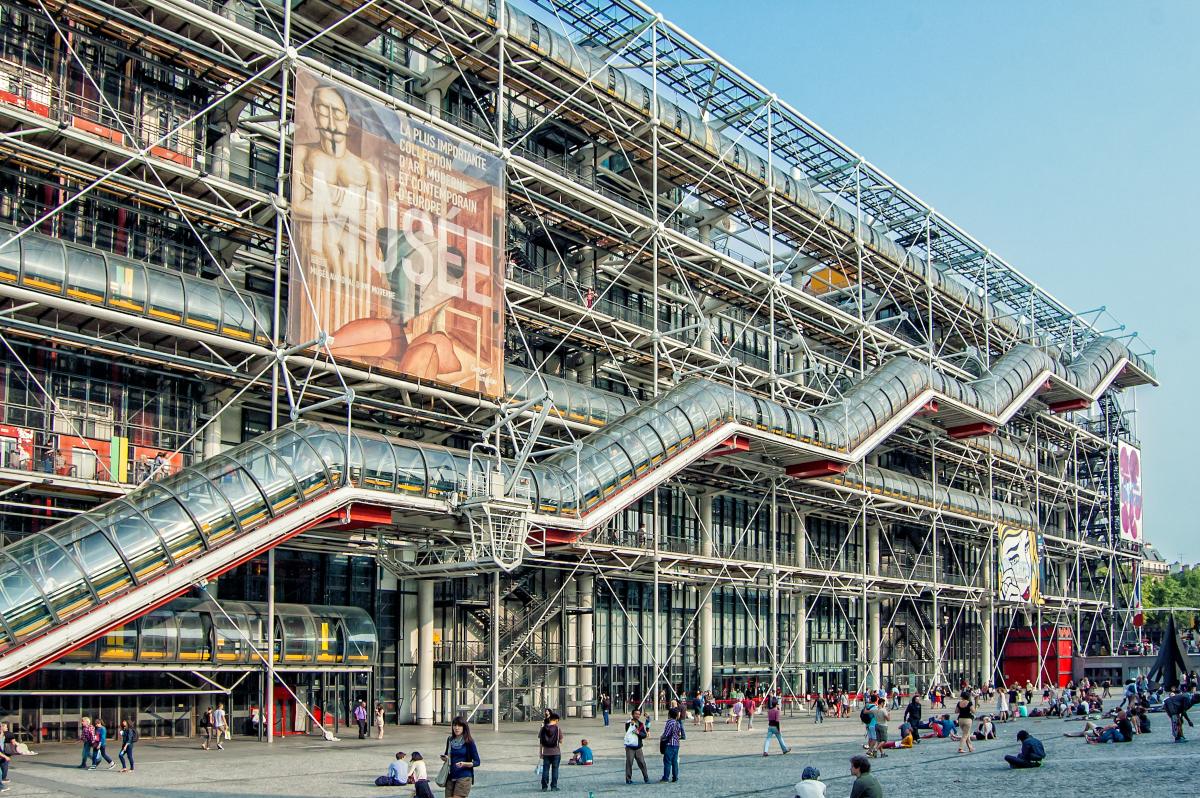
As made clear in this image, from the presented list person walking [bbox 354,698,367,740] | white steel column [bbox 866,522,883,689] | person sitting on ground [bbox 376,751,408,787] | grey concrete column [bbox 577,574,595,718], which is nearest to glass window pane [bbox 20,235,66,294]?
person walking [bbox 354,698,367,740]

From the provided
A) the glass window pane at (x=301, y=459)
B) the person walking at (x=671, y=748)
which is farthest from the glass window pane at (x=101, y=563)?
the person walking at (x=671, y=748)

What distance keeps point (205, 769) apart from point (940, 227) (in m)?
42.9

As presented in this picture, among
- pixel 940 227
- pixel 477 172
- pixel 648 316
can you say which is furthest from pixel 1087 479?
pixel 477 172

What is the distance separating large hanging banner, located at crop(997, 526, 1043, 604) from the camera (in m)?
53.4

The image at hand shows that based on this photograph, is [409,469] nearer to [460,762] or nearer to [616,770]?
[616,770]

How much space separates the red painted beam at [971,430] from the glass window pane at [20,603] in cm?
3851

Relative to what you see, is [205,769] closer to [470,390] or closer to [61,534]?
[61,534]

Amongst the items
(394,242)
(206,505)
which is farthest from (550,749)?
(394,242)

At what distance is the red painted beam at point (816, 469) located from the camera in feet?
132

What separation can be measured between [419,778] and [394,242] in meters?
17.6

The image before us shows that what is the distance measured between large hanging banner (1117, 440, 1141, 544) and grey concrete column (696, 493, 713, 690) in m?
37.2

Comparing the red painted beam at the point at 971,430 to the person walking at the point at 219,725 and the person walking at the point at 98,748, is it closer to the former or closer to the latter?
the person walking at the point at 219,725

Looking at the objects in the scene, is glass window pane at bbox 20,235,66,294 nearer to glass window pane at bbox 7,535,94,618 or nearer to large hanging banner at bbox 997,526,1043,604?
glass window pane at bbox 7,535,94,618

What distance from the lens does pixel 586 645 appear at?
38.2 meters
